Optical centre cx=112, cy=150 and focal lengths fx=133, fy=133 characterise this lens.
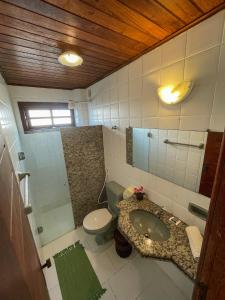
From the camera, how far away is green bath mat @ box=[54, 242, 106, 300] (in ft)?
4.45

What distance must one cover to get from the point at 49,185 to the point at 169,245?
198cm

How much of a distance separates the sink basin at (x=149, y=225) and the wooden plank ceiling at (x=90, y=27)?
5.00 feet

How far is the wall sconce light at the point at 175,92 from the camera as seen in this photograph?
95cm

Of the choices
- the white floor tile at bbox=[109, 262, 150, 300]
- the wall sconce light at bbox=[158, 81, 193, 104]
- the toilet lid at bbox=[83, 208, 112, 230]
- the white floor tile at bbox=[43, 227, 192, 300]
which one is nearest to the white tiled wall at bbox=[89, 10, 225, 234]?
the wall sconce light at bbox=[158, 81, 193, 104]

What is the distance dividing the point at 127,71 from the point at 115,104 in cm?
40

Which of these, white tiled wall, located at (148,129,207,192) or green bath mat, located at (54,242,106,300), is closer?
white tiled wall, located at (148,129,207,192)

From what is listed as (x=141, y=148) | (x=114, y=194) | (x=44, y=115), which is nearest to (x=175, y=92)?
(x=141, y=148)

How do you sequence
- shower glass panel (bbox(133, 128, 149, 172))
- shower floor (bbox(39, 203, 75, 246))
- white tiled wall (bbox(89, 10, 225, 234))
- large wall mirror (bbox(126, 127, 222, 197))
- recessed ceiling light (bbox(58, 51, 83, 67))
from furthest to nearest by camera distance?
shower floor (bbox(39, 203, 75, 246)) < shower glass panel (bbox(133, 128, 149, 172)) < recessed ceiling light (bbox(58, 51, 83, 67)) < large wall mirror (bbox(126, 127, 222, 197)) < white tiled wall (bbox(89, 10, 225, 234))

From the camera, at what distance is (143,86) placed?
1.30 metres

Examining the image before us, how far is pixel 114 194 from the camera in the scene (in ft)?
6.06

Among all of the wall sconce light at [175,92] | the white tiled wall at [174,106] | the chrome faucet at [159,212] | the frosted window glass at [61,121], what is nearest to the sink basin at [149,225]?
the chrome faucet at [159,212]

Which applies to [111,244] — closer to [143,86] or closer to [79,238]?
[79,238]

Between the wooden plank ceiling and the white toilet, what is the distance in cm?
158

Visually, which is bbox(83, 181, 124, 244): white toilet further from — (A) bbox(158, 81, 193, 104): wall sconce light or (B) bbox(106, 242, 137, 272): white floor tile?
(A) bbox(158, 81, 193, 104): wall sconce light
